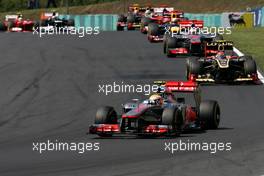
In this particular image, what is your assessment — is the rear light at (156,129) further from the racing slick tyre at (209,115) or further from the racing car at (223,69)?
the racing car at (223,69)

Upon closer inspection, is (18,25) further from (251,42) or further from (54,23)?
(251,42)

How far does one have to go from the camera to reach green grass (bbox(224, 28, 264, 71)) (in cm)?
3797

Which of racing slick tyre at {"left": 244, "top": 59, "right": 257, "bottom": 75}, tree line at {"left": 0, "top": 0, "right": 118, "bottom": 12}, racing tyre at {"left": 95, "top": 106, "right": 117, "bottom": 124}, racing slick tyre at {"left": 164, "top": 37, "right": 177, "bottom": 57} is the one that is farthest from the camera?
tree line at {"left": 0, "top": 0, "right": 118, "bottom": 12}

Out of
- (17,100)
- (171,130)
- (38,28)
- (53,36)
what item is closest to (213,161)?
(171,130)

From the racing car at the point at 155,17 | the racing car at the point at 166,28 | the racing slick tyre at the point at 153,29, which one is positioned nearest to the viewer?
the racing car at the point at 166,28

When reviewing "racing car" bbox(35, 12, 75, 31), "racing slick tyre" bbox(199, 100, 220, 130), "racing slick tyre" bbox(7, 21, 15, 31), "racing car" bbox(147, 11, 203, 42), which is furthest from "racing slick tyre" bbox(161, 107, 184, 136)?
"racing slick tyre" bbox(7, 21, 15, 31)

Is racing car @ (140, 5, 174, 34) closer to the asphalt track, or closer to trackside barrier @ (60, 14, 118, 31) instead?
the asphalt track

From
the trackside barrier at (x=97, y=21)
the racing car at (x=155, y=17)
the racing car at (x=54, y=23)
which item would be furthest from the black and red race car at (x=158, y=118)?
the trackside barrier at (x=97, y=21)

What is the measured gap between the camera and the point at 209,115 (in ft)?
63.7

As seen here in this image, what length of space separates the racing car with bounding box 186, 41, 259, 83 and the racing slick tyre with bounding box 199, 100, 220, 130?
30.5ft

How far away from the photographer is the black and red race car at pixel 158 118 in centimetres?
1832

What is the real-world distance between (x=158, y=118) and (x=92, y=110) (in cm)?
511

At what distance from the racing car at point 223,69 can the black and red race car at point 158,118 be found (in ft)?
30.0

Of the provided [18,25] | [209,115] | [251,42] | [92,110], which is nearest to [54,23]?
[18,25]
